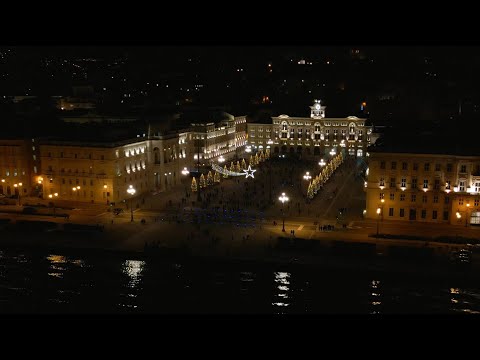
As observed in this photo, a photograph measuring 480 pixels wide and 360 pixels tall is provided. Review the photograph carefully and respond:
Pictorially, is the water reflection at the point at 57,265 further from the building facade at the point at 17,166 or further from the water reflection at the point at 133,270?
the building facade at the point at 17,166

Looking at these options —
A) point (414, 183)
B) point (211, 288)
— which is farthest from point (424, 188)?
point (211, 288)

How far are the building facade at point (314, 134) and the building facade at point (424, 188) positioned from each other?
158ft

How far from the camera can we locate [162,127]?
243 ft

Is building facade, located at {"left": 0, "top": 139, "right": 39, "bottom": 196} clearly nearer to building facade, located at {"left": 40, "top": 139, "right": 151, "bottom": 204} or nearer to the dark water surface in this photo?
building facade, located at {"left": 40, "top": 139, "right": 151, "bottom": 204}

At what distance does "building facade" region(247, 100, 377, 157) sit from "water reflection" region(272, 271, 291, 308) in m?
63.9

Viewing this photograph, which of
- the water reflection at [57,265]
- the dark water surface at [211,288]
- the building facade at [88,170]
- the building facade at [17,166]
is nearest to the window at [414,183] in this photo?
the dark water surface at [211,288]

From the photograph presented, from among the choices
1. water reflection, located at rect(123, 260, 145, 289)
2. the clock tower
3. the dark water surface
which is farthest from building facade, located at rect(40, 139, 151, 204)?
the clock tower

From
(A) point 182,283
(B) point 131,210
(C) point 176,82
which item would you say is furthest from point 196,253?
(C) point 176,82

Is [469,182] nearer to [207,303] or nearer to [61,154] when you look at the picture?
[207,303]

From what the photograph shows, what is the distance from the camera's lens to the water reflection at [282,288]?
3275cm

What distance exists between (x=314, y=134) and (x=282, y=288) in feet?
228

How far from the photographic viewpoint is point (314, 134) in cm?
10181

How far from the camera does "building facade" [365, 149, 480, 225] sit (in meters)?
47.7

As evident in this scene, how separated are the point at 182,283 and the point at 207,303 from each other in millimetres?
4573
